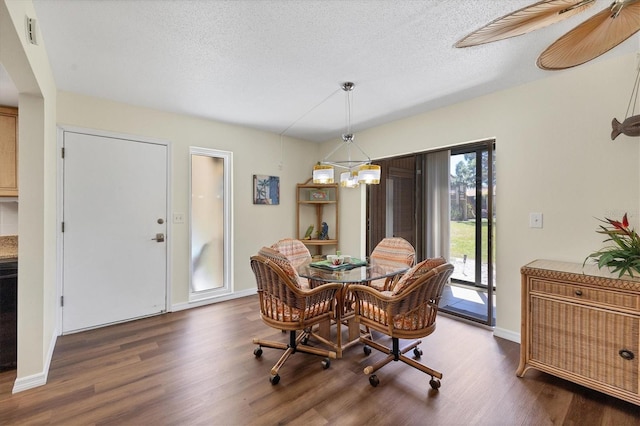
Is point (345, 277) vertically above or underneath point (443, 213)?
underneath

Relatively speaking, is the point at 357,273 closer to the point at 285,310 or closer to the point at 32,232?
the point at 285,310

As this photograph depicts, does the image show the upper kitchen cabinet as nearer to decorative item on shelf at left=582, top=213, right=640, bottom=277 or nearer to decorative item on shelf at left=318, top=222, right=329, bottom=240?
decorative item on shelf at left=318, top=222, right=329, bottom=240

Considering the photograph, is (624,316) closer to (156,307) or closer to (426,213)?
(426,213)

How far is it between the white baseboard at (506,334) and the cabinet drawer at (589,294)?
0.89 metres

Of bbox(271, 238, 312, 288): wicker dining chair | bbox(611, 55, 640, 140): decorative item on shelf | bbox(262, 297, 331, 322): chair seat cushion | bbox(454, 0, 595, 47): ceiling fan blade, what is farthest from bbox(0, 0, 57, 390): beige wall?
bbox(611, 55, 640, 140): decorative item on shelf

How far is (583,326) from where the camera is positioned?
194cm

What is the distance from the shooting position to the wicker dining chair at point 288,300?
2070 mm

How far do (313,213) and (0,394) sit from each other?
12.8ft

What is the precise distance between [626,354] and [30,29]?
13.4ft

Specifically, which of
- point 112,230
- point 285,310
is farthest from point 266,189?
point 285,310

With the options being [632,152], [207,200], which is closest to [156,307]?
[207,200]

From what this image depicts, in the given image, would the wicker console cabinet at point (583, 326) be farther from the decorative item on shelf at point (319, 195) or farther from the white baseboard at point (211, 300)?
the white baseboard at point (211, 300)

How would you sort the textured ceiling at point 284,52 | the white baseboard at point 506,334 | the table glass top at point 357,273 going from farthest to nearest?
the white baseboard at point 506,334
the table glass top at point 357,273
the textured ceiling at point 284,52

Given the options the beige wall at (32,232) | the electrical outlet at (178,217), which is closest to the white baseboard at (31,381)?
the beige wall at (32,232)
